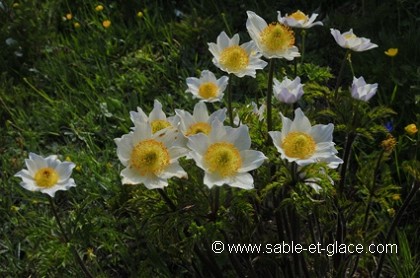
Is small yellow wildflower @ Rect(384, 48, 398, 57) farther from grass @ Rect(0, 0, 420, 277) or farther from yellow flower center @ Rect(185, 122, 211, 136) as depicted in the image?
yellow flower center @ Rect(185, 122, 211, 136)

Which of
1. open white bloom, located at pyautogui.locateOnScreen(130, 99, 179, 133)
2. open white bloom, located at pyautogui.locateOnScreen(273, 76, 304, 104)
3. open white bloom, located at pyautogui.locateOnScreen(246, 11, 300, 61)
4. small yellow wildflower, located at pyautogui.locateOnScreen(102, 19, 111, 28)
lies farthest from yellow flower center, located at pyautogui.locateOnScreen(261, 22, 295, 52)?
small yellow wildflower, located at pyautogui.locateOnScreen(102, 19, 111, 28)

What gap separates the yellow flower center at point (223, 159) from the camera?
1364mm

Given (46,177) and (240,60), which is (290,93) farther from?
(46,177)

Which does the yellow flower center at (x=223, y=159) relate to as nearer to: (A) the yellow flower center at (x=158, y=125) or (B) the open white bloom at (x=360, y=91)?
(A) the yellow flower center at (x=158, y=125)

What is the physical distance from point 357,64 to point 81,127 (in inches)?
49.2

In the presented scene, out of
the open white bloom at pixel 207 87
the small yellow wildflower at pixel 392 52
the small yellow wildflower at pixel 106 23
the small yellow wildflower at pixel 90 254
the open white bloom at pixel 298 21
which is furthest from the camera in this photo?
the small yellow wildflower at pixel 106 23

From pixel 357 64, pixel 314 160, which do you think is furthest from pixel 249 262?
pixel 357 64

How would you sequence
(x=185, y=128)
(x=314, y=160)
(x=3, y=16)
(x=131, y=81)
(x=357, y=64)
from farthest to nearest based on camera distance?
(x=3, y=16) < (x=131, y=81) < (x=357, y=64) < (x=185, y=128) < (x=314, y=160)

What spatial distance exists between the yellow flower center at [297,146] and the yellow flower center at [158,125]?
308 millimetres

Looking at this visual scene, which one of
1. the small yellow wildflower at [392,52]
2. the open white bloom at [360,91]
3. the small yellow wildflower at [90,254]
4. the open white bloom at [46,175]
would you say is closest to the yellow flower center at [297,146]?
the open white bloom at [360,91]

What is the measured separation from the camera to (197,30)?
2.92 metres

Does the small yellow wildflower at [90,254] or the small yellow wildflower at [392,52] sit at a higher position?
the small yellow wildflower at [392,52]

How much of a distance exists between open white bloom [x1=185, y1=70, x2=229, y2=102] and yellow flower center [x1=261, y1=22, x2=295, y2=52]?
0.23m

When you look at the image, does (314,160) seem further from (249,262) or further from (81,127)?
(81,127)
